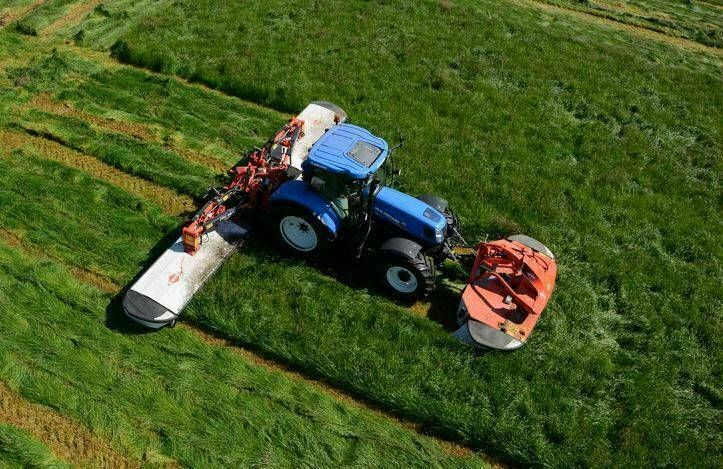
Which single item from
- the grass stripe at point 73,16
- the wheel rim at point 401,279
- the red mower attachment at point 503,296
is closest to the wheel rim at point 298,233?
the wheel rim at point 401,279

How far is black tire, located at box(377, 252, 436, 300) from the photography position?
28.5 feet

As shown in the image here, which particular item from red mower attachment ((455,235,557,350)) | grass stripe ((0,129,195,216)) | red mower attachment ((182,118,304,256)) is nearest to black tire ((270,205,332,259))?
red mower attachment ((182,118,304,256))

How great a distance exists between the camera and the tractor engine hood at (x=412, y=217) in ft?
28.9

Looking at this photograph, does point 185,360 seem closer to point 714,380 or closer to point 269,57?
point 714,380

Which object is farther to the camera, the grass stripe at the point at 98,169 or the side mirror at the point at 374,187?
the grass stripe at the point at 98,169

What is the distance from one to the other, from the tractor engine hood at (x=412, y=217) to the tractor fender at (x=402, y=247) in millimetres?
214

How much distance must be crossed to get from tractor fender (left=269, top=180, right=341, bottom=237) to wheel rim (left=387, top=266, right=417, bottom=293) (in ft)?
3.66

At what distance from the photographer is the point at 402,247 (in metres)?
8.71

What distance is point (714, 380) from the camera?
861 centimetres

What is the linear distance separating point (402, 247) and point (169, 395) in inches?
155

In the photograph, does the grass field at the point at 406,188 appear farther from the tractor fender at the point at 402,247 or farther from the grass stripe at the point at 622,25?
the grass stripe at the point at 622,25

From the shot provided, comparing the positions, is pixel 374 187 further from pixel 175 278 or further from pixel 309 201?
pixel 175 278

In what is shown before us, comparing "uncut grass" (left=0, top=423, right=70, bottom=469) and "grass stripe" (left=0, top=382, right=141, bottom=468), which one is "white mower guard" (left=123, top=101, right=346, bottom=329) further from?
"uncut grass" (left=0, top=423, right=70, bottom=469)

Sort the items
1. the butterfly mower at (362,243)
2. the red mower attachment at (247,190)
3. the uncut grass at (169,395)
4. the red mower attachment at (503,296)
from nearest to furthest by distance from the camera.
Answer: the uncut grass at (169,395)
the red mower attachment at (503,296)
the butterfly mower at (362,243)
the red mower attachment at (247,190)
